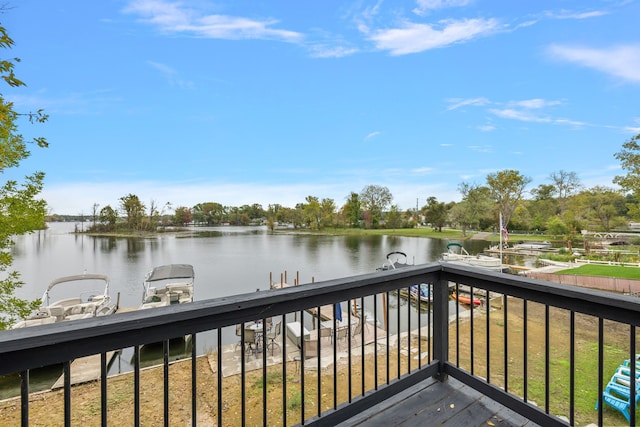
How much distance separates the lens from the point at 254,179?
3781 centimetres

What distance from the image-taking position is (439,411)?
5.62ft

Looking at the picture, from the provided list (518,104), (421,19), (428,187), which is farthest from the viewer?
(428,187)

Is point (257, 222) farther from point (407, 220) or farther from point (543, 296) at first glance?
point (543, 296)

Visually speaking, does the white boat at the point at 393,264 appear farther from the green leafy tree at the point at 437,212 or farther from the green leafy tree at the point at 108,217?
the green leafy tree at the point at 108,217

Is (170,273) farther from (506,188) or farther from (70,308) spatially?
(506,188)

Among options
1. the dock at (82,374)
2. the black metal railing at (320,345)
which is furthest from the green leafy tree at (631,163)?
the dock at (82,374)

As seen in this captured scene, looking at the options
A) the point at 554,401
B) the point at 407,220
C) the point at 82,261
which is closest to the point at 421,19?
the point at 554,401

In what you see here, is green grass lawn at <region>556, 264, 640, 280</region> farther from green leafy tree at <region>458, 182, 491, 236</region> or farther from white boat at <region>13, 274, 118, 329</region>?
green leafy tree at <region>458, 182, 491, 236</region>

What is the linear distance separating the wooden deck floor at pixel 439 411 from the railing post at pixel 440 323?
16 centimetres

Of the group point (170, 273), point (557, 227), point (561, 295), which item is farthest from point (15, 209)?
point (557, 227)

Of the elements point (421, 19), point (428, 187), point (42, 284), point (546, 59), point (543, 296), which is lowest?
point (42, 284)

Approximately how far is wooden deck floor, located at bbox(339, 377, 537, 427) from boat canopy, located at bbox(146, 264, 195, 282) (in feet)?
36.8

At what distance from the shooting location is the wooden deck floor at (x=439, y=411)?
5.29ft

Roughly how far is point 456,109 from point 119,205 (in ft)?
136
